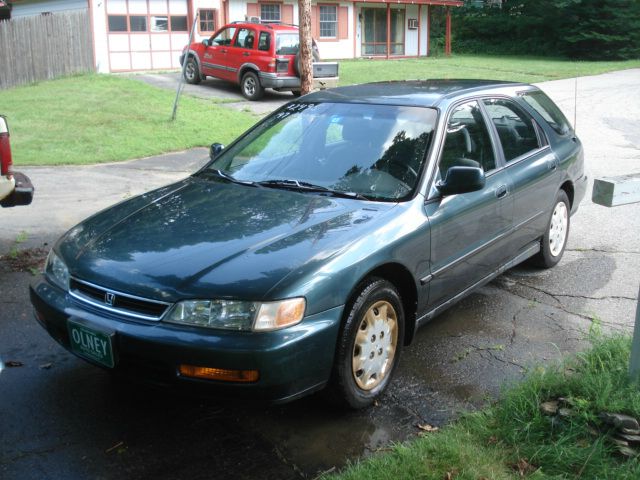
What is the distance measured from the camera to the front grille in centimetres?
343

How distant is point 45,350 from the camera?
15.2 feet

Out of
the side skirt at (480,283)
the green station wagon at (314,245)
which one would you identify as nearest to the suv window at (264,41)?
the green station wagon at (314,245)

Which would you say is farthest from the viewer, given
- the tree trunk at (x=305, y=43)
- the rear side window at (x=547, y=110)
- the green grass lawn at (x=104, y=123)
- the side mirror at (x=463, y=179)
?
the green grass lawn at (x=104, y=123)

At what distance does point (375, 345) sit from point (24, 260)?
378 centimetres

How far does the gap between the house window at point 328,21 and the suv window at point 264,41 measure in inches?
525

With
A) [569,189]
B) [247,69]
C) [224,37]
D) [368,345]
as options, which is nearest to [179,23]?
[224,37]

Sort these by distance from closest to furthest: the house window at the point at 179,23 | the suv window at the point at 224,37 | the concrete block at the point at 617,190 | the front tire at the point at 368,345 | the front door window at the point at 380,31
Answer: the concrete block at the point at 617,190 → the front tire at the point at 368,345 → the suv window at the point at 224,37 → the house window at the point at 179,23 → the front door window at the point at 380,31

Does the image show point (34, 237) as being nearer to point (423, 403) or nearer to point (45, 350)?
point (45, 350)

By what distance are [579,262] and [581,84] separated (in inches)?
713

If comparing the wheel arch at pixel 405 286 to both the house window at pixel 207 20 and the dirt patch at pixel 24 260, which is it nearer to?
the dirt patch at pixel 24 260

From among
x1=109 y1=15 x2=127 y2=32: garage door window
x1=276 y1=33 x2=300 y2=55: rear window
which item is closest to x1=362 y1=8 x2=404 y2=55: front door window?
x1=109 y1=15 x2=127 y2=32: garage door window

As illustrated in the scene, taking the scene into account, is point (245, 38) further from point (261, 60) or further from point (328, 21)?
point (328, 21)

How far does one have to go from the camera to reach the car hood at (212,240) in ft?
11.3

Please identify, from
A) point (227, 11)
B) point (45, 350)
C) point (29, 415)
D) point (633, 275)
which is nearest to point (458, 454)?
point (29, 415)
